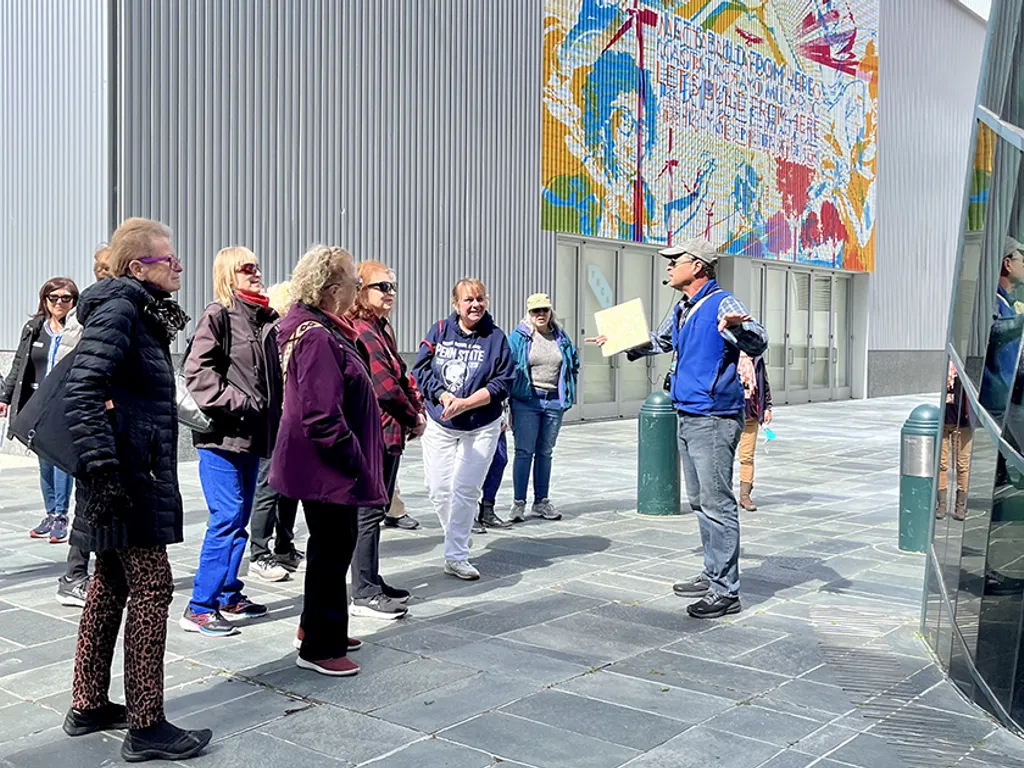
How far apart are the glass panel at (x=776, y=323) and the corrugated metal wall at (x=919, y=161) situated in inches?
125

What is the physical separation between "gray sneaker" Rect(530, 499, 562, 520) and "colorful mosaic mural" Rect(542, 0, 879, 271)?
8959 mm

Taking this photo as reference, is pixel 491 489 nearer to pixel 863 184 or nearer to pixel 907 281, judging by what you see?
pixel 863 184

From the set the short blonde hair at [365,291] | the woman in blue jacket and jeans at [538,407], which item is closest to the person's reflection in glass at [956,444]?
the short blonde hair at [365,291]

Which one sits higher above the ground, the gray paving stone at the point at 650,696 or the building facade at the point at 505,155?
the building facade at the point at 505,155

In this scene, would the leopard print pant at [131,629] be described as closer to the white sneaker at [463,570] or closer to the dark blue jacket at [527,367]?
the white sneaker at [463,570]

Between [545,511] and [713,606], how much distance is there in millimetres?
3282

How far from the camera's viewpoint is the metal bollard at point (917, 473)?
7.68m

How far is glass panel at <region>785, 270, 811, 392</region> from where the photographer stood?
24297 mm

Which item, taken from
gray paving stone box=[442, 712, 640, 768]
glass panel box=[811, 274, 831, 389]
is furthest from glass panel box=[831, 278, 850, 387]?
gray paving stone box=[442, 712, 640, 768]

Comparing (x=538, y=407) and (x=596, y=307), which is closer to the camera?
(x=538, y=407)

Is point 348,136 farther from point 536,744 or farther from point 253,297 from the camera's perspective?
point 536,744

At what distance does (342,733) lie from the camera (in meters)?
4.23

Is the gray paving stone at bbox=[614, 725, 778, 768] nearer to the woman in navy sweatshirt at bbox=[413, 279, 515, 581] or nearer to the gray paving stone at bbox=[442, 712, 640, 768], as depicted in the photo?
the gray paving stone at bbox=[442, 712, 640, 768]

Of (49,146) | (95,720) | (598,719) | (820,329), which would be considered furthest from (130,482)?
(820,329)
